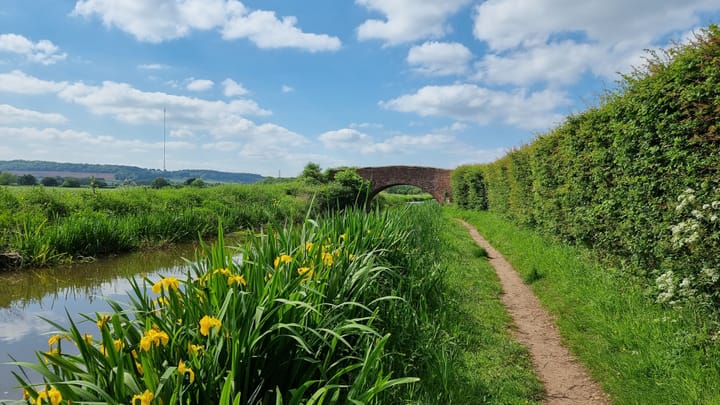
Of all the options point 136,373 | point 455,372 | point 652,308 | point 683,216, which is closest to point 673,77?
point 683,216

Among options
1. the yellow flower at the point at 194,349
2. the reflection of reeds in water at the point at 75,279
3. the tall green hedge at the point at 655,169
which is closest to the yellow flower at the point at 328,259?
the yellow flower at the point at 194,349

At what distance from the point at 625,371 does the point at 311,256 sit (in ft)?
9.21

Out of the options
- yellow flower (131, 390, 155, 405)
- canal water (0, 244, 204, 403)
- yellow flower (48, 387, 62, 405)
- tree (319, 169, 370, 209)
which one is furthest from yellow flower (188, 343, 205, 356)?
tree (319, 169, 370, 209)

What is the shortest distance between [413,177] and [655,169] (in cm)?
2914

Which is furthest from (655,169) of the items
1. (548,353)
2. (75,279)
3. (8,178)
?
(8,178)

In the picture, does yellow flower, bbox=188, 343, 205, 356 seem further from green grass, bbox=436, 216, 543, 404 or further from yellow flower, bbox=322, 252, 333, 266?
green grass, bbox=436, 216, 543, 404

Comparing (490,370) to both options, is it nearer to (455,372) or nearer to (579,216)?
(455,372)

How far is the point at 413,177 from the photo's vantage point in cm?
3394

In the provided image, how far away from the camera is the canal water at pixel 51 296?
15.2 feet

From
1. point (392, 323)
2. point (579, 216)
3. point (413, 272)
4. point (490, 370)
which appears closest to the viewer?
point (392, 323)

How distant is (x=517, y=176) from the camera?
1298cm

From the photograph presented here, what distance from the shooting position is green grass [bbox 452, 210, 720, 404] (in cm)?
321

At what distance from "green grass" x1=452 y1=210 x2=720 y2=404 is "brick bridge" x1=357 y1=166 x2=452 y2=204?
26.6 meters

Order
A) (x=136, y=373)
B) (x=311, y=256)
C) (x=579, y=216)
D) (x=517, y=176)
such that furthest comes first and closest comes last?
(x=517, y=176) < (x=579, y=216) < (x=311, y=256) < (x=136, y=373)
